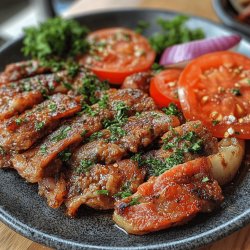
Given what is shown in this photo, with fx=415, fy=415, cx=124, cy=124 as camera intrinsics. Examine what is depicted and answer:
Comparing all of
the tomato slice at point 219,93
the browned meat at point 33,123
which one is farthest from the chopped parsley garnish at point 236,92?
the browned meat at point 33,123

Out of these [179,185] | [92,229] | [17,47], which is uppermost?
[17,47]

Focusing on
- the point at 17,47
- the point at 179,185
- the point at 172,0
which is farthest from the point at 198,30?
the point at 179,185

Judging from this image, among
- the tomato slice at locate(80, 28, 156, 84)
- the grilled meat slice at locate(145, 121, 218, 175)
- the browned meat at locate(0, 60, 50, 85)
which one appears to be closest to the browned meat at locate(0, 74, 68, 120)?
the browned meat at locate(0, 60, 50, 85)

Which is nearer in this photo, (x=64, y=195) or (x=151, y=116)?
(x=64, y=195)

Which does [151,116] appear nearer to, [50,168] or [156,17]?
[50,168]

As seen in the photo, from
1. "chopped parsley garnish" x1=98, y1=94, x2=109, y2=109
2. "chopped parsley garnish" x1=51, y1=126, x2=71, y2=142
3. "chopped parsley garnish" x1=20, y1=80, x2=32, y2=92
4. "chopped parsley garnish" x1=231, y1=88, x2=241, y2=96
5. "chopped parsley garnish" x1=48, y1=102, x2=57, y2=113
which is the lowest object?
"chopped parsley garnish" x1=231, y1=88, x2=241, y2=96

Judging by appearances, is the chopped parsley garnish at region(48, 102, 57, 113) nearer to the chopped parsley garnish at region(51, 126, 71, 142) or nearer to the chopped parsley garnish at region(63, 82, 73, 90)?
the chopped parsley garnish at region(51, 126, 71, 142)

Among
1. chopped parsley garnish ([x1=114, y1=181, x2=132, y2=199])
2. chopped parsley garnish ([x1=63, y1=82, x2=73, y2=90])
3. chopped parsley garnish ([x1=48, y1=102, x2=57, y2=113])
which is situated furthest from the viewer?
chopped parsley garnish ([x1=63, y1=82, x2=73, y2=90])
